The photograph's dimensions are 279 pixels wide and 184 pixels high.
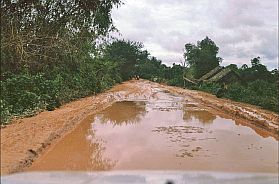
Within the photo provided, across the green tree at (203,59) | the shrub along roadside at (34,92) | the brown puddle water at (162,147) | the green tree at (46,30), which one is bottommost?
the brown puddle water at (162,147)

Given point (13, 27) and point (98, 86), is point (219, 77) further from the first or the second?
point (13, 27)

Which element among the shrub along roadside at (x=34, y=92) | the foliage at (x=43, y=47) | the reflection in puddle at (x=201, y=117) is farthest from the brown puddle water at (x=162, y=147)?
the foliage at (x=43, y=47)

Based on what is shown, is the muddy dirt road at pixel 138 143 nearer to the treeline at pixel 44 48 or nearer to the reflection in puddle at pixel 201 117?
the reflection in puddle at pixel 201 117

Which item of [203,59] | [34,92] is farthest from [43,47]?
[203,59]

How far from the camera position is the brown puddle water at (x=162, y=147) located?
874 cm

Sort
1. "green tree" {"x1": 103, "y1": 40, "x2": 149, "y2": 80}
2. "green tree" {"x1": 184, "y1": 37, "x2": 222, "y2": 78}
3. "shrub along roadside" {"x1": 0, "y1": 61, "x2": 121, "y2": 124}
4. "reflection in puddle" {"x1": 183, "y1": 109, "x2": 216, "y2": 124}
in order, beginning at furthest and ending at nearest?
"green tree" {"x1": 103, "y1": 40, "x2": 149, "y2": 80}, "green tree" {"x1": 184, "y1": 37, "x2": 222, "y2": 78}, "reflection in puddle" {"x1": 183, "y1": 109, "x2": 216, "y2": 124}, "shrub along roadside" {"x1": 0, "y1": 61, "x2": 121, "y2": 124}

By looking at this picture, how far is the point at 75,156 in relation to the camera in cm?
966

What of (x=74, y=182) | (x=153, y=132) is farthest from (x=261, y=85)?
(x=74, y=182)

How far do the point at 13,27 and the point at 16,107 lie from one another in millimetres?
4888

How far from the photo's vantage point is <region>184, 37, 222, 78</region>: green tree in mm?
64500

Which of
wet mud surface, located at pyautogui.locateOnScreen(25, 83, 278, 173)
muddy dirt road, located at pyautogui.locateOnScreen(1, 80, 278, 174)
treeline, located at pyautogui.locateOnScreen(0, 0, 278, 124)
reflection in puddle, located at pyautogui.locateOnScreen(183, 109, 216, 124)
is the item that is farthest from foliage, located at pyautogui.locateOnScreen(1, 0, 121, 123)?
reflection in puddle, located at pyautogui.locateOnScreen(183, 109, 216, 124)

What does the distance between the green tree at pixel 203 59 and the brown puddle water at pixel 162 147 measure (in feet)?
160

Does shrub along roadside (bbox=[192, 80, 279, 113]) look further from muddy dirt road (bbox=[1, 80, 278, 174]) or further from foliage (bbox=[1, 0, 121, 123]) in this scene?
foliage (bbox=[1, 0, 121, 123])

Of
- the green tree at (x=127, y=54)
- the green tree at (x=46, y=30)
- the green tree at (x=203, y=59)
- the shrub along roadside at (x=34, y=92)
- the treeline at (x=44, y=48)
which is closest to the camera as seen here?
the shrub along roadside at (x=34, y=92)
